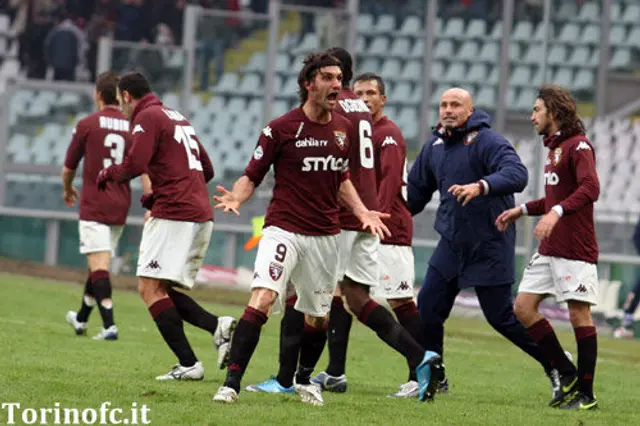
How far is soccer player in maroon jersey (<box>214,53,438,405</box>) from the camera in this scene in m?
10.0

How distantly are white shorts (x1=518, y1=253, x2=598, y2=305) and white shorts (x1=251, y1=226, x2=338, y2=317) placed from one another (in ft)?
6.17

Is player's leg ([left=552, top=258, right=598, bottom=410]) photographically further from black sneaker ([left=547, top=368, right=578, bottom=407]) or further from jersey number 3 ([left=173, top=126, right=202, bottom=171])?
jersey number 3 ([left=173, top=126, right=202, bottom=171])

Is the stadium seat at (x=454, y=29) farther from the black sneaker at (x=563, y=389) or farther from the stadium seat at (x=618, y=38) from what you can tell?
the black sneaker at (x=563, y=389)

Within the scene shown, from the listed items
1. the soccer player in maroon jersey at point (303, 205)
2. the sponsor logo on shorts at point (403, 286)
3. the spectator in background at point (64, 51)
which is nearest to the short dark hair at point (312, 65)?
the soccer player in maroon jersey at point (303, 205)

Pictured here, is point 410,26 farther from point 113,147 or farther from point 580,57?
point 113,147

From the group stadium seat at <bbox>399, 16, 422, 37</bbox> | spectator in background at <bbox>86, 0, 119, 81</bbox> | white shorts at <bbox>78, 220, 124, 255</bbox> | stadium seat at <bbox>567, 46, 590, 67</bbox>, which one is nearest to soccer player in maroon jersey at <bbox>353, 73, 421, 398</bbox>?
white shorts at <bbox>78, 220, 124, 255</bbox>

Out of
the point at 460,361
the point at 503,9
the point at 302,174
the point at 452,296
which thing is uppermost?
the point at 503,9

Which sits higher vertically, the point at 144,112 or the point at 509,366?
the point at 144,112

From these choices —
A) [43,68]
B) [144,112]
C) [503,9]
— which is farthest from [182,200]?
[43,68]

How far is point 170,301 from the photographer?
1162cm

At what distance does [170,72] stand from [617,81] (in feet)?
29.8

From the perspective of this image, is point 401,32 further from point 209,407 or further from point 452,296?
point 209,407

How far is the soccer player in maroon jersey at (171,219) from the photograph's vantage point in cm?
1153

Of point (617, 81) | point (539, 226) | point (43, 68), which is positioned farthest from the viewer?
point (43, 68)
